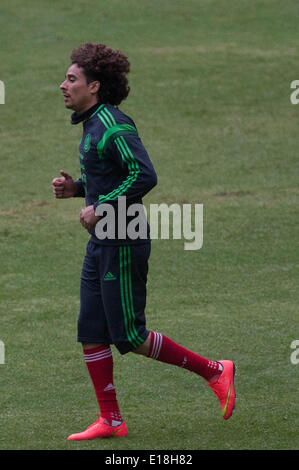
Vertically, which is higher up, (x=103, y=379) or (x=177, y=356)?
(x=177, y=356)

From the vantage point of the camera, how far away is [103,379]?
16.8 ft

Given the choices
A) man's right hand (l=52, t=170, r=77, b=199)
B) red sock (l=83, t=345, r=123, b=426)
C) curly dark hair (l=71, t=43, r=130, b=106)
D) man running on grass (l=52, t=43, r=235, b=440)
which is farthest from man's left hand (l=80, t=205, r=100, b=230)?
red sock (l=83, t=345, r=123, b=426)

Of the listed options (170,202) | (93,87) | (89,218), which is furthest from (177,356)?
(170,202)

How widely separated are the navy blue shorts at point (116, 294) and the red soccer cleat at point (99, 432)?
1.54ft

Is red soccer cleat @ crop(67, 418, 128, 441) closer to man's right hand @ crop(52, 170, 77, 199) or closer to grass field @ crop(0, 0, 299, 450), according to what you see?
grass field @ crop(0, 0, 299, 450)

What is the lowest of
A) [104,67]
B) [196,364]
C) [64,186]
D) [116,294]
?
[196,364]

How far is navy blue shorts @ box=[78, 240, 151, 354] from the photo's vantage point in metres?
4.87

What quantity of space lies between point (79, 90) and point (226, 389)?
187cm

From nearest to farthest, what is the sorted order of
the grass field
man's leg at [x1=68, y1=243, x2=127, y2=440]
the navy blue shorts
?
the navy blue shorts, man's leg at [x1=68, y1=243, x2=127, y2=440], the grass field

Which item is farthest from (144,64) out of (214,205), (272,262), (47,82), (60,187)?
(60,187)

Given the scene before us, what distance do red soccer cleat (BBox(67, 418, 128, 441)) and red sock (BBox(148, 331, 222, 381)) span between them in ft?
1.51

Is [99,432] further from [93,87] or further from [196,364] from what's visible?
[93,87]

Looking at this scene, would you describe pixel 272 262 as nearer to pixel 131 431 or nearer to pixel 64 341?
pixel 64 341

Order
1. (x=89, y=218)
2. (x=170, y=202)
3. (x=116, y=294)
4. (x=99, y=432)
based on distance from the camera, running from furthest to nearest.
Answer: (x=170, y=202), (x=99, y=432), (x=116, y=294), (x=89, y=218)
